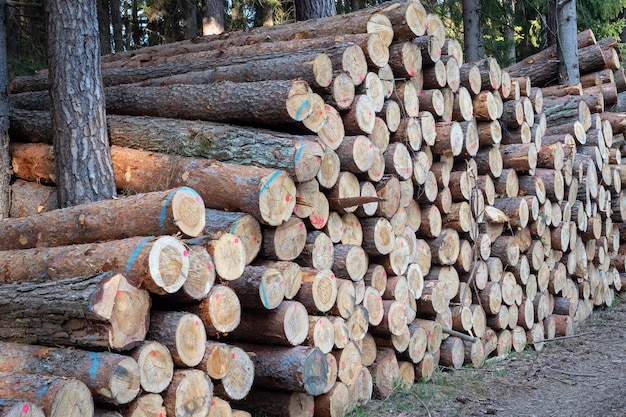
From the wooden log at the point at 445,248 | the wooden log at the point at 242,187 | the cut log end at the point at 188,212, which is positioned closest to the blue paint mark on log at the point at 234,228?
the wooden log at the point at 242,187

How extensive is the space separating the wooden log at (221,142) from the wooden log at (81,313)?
1531 millimetres

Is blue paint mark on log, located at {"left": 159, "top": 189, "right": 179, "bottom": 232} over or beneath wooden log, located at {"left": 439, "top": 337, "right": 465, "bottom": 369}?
over

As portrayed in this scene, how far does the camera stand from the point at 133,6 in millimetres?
18734

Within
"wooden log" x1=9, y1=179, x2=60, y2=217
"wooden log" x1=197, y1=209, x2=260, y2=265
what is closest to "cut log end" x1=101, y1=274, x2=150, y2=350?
"wooden log" x1=197, y1=209, x2=260, y2=265

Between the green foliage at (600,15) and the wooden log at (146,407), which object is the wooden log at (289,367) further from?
the green foliage at (600,15)

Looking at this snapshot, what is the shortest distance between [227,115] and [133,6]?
14501mm

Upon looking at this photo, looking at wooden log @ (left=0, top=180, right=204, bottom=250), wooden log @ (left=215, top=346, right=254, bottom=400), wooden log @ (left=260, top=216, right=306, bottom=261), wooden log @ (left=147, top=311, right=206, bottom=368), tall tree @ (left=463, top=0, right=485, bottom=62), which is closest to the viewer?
wooden log @ (left=147, top=311, right=206, bottom=368)

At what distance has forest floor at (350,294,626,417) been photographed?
5676 mm

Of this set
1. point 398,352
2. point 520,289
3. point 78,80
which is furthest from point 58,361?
point 520,289

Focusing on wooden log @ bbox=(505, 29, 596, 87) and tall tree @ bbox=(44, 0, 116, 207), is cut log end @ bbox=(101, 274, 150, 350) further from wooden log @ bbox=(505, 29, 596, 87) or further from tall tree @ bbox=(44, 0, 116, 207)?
wooden log @ bbox=(505, 29, 596, 87)

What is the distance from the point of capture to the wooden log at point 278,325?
15.7 ft

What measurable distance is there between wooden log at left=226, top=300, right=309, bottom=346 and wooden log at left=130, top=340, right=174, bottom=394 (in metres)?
1.02

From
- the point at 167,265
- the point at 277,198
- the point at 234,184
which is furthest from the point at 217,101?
Answer: the point at 167,265

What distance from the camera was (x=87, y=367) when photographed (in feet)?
11.8
